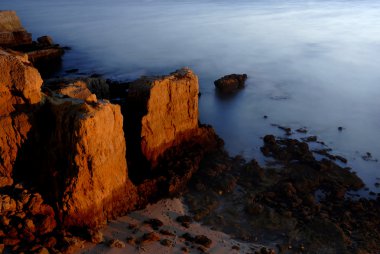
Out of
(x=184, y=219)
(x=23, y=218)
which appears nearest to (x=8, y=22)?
(x=23, y=218)

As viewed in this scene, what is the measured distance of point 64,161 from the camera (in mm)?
13625

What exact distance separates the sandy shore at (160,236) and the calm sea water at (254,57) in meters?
7.30

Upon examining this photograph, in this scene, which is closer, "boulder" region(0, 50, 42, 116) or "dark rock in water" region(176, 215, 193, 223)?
"boulder" region(0, 50, 42, 116)

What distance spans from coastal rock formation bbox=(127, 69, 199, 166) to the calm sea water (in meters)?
4.12

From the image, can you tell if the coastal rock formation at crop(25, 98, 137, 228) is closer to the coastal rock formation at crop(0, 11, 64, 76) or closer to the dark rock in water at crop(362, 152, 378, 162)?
the dark rock in water at crop(362, 152, 378, 162)

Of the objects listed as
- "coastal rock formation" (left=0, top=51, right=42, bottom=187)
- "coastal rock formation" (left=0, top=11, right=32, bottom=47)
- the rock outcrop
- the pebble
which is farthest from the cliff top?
the pebble

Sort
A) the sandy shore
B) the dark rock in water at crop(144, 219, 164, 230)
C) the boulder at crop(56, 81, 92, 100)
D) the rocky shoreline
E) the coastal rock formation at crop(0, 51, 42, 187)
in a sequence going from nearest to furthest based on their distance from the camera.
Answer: the rocky shoreline → the sandy shore → the coastal rock formation at crop(0, 51, 42, 187) → the dark rock in water at crop(144, 219, 164, 230) → the boulder at crop(56, 81, 92, 100)

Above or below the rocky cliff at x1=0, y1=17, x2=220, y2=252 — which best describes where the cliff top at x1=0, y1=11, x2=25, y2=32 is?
above

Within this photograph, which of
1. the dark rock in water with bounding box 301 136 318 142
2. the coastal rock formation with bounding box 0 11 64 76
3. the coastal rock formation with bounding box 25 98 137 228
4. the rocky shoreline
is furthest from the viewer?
the coastal rock formation with bounding box 0 11 64 76

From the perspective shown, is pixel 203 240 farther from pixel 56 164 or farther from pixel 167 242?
pixel 56 164

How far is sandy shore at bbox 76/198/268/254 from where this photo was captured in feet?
43.9

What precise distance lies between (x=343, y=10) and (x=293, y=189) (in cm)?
8867

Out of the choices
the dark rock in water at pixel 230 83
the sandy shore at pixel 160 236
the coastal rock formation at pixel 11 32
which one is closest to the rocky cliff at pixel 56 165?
the sandy shore at pixel 160 236

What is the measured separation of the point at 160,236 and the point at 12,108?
7.27m
